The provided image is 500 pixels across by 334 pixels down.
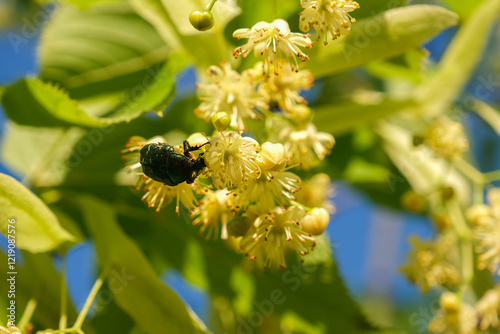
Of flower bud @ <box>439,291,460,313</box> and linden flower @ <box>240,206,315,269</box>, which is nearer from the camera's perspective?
linden flower @ <box>240,206,315,269</box>

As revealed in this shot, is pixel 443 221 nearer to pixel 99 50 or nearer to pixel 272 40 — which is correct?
pixel 272 40

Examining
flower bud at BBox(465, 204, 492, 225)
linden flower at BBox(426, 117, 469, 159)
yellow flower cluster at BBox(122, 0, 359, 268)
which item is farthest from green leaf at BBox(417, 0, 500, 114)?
yellow flower cluster at BBox(122, 0, 359, 268)

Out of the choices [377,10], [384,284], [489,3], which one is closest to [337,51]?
[377,10]

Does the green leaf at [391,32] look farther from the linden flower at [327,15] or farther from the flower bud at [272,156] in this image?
the flower bud at [272,156]

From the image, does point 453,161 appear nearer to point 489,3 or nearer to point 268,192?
point 489,3

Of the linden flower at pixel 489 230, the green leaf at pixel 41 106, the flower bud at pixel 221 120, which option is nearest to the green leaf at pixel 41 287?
the green leaf at pixel 41 106

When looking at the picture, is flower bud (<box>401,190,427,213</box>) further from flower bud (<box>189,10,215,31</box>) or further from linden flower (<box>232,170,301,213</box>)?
flower bud (<box>189,10,215,31</box>)
